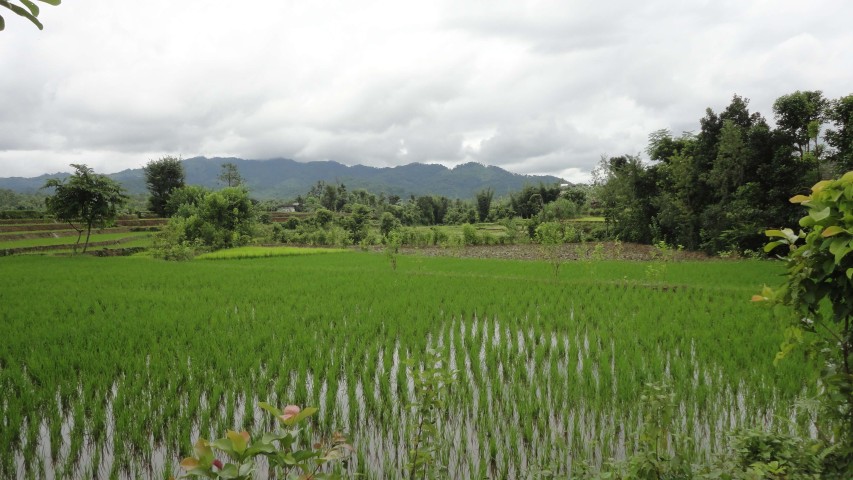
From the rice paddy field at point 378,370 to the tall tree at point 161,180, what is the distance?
38.8m

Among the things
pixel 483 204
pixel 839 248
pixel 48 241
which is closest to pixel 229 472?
pixel 839 248

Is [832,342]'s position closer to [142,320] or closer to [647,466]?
[647,466]

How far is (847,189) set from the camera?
5.61 ft

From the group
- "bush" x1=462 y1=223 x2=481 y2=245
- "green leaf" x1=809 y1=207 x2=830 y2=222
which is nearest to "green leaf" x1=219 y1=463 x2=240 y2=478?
"green leaf" x1=809 y1=207 x2=830 y2=222

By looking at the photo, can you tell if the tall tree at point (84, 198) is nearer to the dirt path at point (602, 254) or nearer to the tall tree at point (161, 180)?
the dirt path at point (602, 254)

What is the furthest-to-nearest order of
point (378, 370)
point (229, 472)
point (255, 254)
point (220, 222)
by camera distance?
point (220, 222) < point (255, 254) < point (378, 370) < point (229, 472)

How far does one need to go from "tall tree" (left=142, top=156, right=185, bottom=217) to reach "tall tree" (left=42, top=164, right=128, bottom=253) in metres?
26.7

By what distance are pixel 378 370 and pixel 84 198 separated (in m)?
18.7

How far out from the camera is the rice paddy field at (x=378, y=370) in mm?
3352

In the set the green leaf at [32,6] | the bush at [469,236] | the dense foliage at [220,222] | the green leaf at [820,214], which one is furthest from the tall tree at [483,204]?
the green leaf at [32,6]

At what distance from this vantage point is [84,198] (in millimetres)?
17547

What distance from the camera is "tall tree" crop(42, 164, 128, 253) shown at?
17.1m

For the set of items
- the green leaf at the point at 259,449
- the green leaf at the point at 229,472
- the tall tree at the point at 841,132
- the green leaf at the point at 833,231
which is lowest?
the green leaf at the point at 229,472

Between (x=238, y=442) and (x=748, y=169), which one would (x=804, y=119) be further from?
(x=238, y=442)
